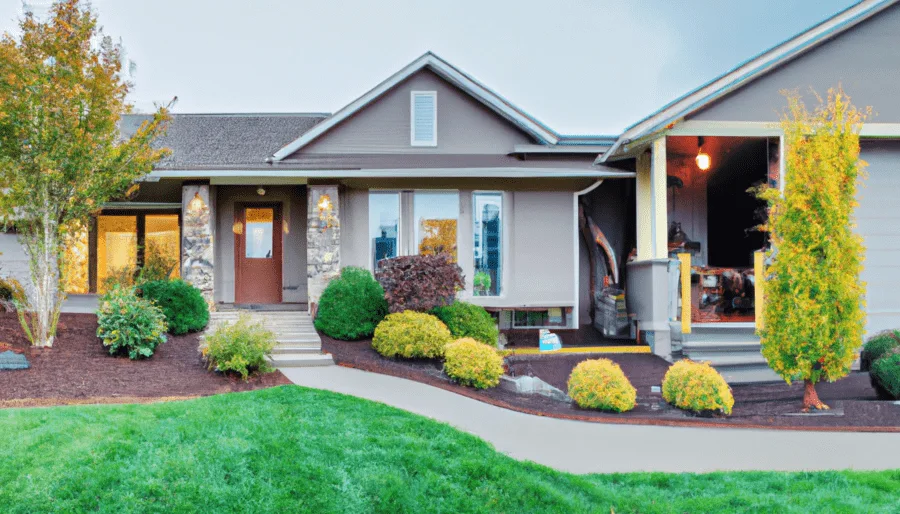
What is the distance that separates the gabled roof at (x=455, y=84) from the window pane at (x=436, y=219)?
1.94m

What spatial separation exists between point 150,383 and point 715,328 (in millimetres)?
8493

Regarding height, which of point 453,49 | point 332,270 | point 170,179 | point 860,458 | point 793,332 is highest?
point 453,49

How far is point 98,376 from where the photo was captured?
8.22 metres

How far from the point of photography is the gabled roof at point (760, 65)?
36.5ft

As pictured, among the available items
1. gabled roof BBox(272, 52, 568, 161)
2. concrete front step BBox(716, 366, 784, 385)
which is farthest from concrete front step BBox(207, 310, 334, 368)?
concrete front step BBox(716, 366, 784, 385)

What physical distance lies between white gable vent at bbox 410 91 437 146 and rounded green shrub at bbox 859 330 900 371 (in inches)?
322

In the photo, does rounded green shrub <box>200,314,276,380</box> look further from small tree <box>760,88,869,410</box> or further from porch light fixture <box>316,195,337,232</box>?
small tree <box>760,88,869,410</box>

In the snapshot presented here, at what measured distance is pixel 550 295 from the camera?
12938mm

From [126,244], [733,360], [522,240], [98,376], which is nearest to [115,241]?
[126,244]

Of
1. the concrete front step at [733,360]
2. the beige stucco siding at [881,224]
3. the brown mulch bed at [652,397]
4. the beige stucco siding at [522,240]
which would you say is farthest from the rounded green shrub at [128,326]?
the beige stucco siding at [881,224]

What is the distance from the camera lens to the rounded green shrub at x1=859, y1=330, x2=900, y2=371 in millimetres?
9554

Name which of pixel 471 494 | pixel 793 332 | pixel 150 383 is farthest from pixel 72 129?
pixel 793 332

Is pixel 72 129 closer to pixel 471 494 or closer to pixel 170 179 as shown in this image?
pixel 170 179

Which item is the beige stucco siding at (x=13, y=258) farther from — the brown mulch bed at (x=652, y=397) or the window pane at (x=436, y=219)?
the window pane at (x=436, y=219)
